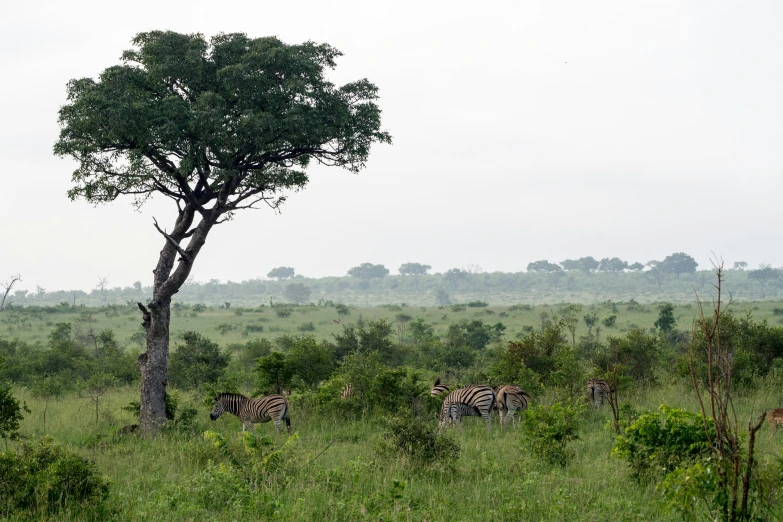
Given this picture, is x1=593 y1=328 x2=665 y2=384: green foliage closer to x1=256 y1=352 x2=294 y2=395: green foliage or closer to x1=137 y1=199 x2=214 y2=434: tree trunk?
x1=256 y1=352 x2=294 y2=395: green foliage

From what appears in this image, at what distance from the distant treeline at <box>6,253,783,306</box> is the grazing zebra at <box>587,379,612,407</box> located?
103918 millimetres

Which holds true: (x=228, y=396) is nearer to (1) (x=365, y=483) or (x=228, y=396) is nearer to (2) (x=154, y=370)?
(2) (x=154, y=370)

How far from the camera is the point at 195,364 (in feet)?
77.4

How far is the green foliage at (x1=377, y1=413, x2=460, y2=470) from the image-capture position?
10297mm

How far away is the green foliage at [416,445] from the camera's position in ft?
Answer: 33.8

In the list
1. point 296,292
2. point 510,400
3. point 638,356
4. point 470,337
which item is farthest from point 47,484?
point 296,292

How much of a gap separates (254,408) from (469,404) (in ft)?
15.8

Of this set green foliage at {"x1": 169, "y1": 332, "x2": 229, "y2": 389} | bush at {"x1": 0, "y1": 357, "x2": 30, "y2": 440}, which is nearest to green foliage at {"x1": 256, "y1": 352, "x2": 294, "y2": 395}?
green foliage at {"x1": 169, "y1": 332, "x2": 229, "y2": 389}

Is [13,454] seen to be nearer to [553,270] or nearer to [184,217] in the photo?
[184,217]

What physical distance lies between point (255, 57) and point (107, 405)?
1102 centimetres

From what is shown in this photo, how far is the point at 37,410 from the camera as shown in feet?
59.5

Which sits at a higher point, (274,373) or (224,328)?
(274,373)

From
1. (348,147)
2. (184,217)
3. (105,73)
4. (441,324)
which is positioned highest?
(105,73)

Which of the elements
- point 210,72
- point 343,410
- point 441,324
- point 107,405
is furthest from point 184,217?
point 441,324
